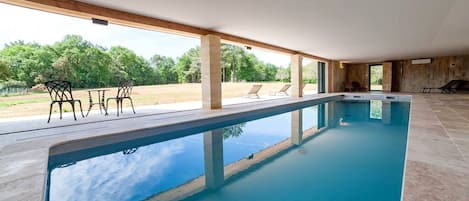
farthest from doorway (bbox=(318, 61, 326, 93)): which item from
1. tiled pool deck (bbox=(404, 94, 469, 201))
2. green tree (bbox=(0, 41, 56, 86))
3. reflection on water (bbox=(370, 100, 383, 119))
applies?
green tree (bbox=(0, 41, 56, 86))

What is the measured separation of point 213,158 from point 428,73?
15527 millimetres

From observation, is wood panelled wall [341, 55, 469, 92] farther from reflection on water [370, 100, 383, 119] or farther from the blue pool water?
the blue pool water

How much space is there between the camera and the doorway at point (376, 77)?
16984 mm

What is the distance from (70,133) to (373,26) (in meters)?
6.47

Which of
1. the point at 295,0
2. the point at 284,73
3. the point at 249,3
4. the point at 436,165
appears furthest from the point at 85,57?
the point at 284,73

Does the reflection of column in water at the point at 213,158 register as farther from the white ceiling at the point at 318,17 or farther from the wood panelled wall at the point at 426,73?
the wood panelled wall at the point at 426,73

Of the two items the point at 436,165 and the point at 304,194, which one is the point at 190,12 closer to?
the point at 304,194

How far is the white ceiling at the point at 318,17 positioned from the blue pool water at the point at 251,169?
230cm

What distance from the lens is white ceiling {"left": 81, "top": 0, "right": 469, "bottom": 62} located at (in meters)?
4.23

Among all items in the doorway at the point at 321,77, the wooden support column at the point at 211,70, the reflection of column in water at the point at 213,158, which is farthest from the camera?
the doorway at the point at 321,77

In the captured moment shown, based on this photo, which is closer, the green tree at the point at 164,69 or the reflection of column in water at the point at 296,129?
the reflection of column in water at the point at 296,129

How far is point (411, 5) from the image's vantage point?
4348 millimetres

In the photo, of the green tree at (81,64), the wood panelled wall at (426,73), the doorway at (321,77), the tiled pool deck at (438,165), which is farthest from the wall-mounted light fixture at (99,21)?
the wood panelled wall at (426,73)

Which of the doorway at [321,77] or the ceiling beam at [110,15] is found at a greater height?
the ceiling beam at [110,15]
